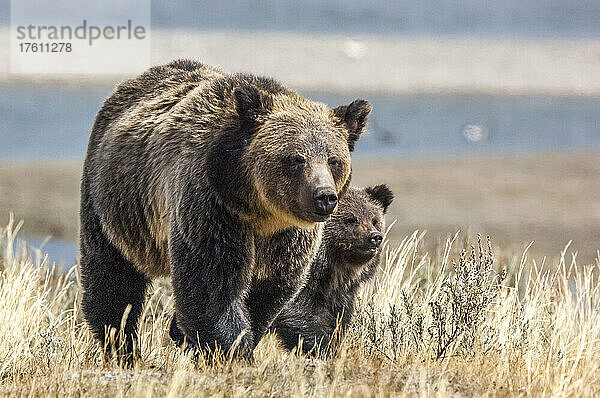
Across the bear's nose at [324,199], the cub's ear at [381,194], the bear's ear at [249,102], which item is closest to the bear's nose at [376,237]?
the cub's ear at [381,194]

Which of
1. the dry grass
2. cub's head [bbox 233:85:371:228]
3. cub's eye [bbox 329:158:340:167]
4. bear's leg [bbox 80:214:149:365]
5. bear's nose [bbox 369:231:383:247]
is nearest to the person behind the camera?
the dry grass

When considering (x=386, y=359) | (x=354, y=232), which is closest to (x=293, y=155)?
(x=386, y=359)

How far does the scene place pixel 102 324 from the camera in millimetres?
7375

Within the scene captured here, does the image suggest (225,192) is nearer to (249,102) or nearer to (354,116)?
(249,102)

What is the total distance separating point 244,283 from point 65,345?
2.16 m

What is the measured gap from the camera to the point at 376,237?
8094mm

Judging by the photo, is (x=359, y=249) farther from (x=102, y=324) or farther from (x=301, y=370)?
(x=301, y=370)

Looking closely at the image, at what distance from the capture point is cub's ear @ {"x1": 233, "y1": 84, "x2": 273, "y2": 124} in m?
6.17

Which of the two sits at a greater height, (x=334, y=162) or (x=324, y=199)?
(x=334, y=162)

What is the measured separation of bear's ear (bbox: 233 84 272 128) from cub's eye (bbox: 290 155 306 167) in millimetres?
407

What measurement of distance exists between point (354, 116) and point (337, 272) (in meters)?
2.14

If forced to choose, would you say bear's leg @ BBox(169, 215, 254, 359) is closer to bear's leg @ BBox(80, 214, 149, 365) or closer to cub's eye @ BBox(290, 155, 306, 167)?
cub's eye @ BBox(290, 155, 306, 167)

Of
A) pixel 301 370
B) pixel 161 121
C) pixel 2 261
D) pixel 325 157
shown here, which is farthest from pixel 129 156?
pixel 2 261

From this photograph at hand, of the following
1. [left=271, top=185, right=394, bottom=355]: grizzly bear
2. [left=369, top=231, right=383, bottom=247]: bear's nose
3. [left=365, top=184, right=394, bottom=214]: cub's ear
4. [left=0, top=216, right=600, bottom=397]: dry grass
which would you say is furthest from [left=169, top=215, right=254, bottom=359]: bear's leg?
[left=365, top=184, right=394, bottom=214]: cub's ear
